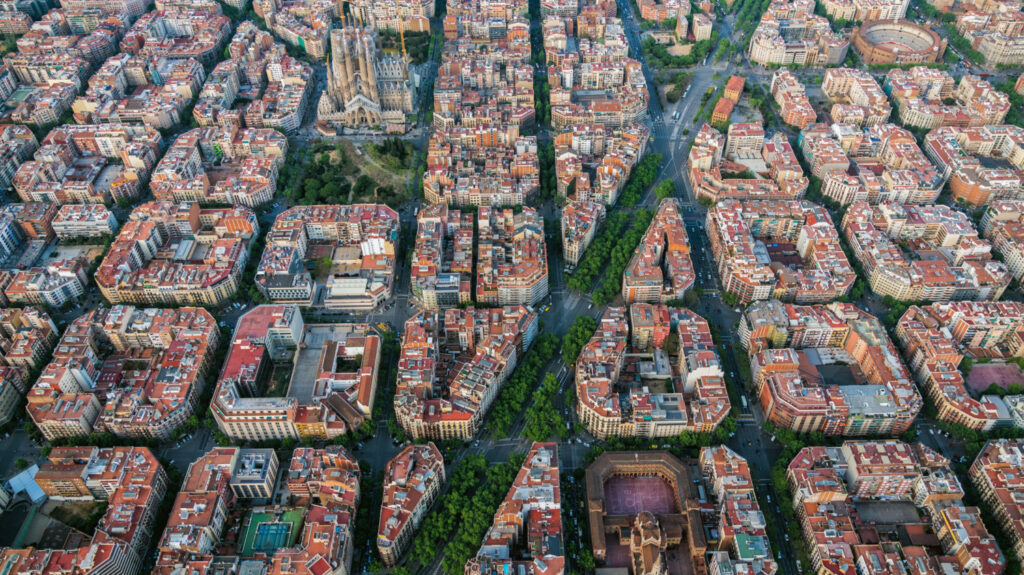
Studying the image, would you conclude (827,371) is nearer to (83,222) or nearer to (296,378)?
(296,378)

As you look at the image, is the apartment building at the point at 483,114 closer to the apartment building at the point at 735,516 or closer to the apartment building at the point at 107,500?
the apartment building at the point at 735,516

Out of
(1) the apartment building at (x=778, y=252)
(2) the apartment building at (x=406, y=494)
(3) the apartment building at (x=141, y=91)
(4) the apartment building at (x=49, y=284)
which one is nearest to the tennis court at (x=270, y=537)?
(2) the apartment building at (x=406, y=494)

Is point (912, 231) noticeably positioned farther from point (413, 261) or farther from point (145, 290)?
point (145, 290)

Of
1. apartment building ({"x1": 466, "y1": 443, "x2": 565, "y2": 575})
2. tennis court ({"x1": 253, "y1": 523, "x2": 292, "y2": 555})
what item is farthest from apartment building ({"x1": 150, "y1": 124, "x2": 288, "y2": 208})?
apartment building ({"x1": 466, "y1": 443, "x2": 565, "y2": 575})

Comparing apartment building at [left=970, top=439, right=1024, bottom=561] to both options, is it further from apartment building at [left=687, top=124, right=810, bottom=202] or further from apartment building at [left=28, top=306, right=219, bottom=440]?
apartment building at [left=28, top=306, right=219, bottom=440]

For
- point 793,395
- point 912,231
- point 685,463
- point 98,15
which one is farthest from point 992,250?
point 98,15

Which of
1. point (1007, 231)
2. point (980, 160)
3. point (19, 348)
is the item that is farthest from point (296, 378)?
point (980, 160)
